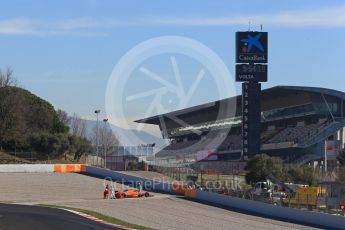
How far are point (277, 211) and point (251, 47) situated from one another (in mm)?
51944

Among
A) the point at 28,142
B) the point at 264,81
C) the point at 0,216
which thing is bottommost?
A: the point at 0,216

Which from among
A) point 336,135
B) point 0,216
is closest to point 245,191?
point 0,216

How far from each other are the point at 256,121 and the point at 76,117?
3420 inches

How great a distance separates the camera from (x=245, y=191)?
51.9 meters

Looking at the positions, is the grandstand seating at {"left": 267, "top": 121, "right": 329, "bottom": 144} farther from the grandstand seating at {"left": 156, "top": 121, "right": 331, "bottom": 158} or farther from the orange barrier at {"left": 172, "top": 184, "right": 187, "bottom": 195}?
the orange barrier at {"left": 172, "top": 184, "right": 187, "bottom": 195}

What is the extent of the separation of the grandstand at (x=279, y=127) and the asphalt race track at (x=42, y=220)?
6978cm

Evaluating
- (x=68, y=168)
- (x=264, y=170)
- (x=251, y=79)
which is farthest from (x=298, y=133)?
(x=68, y=168)

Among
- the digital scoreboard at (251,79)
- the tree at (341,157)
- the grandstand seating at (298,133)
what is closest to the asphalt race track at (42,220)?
the digital scoreboard at (251,79)

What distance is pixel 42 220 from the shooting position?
32500mm

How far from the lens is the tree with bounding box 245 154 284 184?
64912mm

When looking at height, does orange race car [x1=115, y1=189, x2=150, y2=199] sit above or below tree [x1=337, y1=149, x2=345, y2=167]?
below

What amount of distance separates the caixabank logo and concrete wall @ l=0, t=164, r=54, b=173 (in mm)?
29874

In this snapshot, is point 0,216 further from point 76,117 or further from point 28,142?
point 76,117

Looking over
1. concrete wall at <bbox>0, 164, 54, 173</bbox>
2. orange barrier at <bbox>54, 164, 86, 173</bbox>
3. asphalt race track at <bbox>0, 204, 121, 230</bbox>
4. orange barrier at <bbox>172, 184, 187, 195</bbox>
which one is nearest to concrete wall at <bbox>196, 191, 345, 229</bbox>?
orange barrier at <bbox>172, 184, 187, 195</bbox>
